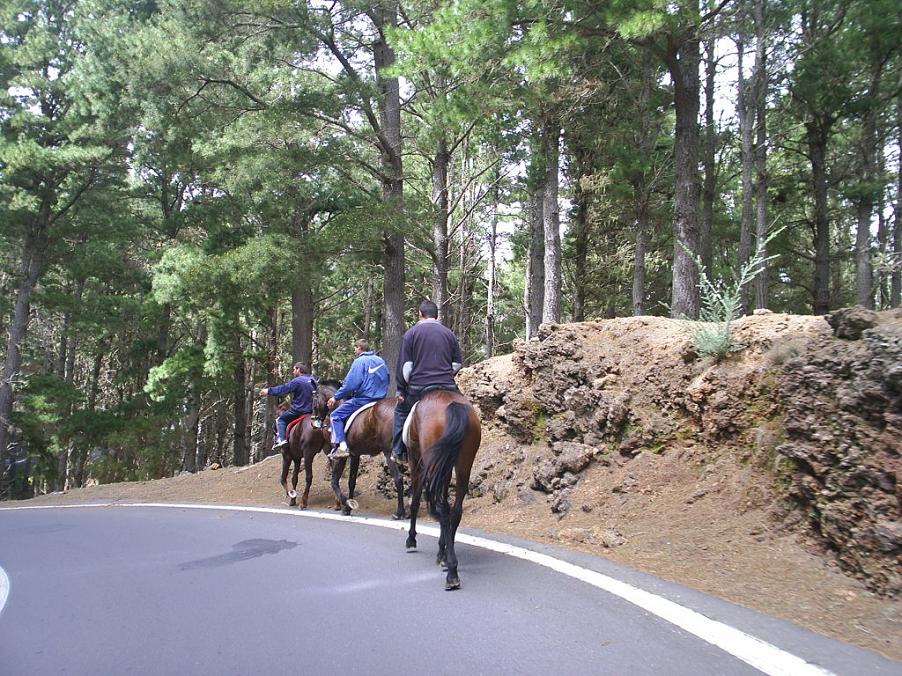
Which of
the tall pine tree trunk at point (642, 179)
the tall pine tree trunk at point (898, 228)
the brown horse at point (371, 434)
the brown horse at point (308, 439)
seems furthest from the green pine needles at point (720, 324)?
the tall pine tree trunk at point (898, 228)

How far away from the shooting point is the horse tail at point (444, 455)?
5.64m

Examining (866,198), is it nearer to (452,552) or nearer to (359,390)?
(359,390)

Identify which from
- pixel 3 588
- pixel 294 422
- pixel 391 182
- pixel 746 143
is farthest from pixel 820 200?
pixel 3 588

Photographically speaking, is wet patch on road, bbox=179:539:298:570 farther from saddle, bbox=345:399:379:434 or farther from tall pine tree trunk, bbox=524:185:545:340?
tall pine tree trunk, bbox=524:185:545:340

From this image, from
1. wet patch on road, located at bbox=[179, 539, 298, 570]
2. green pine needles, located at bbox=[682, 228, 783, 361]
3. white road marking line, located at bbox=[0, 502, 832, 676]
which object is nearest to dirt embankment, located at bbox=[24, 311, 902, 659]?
green pine needles, located at bbox=[682, 228, 783, 361]

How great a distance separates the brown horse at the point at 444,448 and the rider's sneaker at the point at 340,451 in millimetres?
3652

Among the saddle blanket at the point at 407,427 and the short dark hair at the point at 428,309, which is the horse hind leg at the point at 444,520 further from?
the short dark hair at the point at 428,309

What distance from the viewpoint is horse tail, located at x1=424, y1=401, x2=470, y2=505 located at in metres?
5.64

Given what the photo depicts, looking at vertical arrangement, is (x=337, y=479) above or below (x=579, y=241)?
below

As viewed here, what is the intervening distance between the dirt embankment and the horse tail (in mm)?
1844

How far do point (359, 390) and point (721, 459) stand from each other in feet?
17.4

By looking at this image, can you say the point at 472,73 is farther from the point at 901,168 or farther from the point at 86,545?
the point at 901,168

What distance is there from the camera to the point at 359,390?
9.74m

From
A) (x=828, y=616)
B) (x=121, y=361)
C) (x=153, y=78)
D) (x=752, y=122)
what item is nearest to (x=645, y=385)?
(x=828, y=616)
